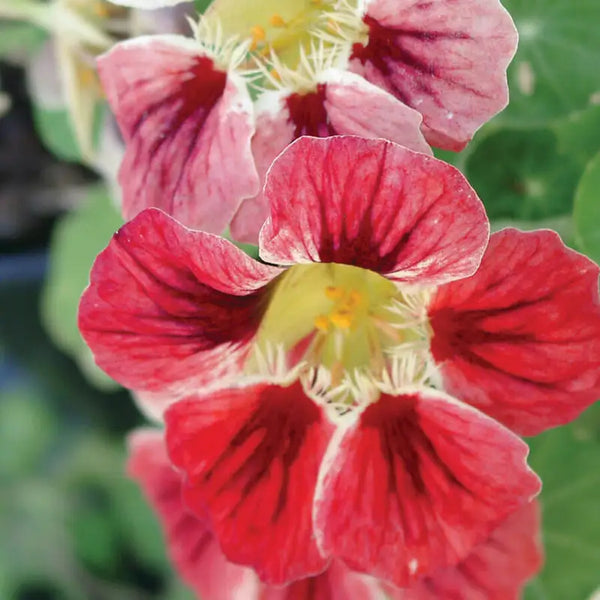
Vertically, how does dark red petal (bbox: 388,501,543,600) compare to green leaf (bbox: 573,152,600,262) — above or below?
below

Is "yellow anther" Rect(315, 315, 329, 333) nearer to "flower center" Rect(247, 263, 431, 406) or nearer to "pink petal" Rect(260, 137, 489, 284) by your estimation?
"flower center" Rect(247, 263, 431, 406)

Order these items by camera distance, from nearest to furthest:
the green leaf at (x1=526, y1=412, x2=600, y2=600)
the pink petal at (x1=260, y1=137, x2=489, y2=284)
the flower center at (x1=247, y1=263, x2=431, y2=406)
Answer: the pink petal at (x1=260, y1=137, x2=489, y2=284), the flower center at (x1=247, y1=263, x2=431, y2=406), the green leaf at (x1=526, y1=412, x2=600, y2=600)

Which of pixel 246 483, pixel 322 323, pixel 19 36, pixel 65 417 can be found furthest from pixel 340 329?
pixel 65 417

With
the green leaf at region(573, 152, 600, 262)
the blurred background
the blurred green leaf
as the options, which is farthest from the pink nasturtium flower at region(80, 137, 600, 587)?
the blurred green leaf

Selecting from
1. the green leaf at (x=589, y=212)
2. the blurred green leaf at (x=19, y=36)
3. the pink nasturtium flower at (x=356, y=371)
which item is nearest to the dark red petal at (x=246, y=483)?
the pink nasturtium flower at (x=356, y=371)

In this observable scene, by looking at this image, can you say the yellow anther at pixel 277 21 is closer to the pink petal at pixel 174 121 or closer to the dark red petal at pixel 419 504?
the pink petal at pixel 174 121

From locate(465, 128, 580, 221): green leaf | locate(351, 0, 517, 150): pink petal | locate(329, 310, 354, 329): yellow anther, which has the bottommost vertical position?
locate(329, 310, 354, 329): yellow anther

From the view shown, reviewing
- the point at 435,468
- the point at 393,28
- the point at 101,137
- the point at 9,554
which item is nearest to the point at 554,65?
the point at 393,28

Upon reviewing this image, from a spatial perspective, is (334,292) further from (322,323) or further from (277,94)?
(277,94)
